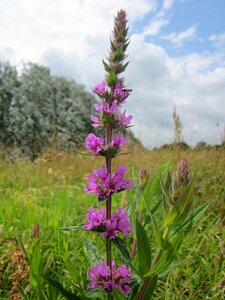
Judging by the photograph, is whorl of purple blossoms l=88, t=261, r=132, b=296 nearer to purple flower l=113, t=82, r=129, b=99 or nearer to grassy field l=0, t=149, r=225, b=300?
grassy field l=0, t=149, r=225, b=300

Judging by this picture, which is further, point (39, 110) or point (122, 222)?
point (39, 110)

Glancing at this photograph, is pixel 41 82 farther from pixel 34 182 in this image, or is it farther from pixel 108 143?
pixel 108 143

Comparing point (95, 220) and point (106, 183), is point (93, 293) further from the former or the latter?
point (106, 183)

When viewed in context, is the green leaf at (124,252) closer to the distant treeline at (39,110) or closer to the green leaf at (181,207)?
the green leaf at (181,207)

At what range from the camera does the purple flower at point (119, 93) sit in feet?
4.28

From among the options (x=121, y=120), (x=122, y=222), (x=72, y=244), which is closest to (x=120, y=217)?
(x=122, y=222)

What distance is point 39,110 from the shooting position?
1173 centimetres

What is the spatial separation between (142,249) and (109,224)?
141 mm

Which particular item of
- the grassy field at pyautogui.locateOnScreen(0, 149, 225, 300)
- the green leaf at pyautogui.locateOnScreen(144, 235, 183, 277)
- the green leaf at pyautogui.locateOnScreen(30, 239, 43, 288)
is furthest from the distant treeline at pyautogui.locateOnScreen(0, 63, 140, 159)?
the green leaf at pyautogui.locateOnScreen(144, 235, 183, 277)

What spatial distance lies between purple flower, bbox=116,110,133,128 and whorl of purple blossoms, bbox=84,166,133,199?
161mm

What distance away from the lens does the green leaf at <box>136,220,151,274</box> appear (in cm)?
124

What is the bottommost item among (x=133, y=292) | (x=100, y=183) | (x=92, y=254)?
(x=133, y=292)

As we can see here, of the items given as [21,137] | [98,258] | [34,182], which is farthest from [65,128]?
[98,258]

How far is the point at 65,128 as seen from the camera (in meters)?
11.8
